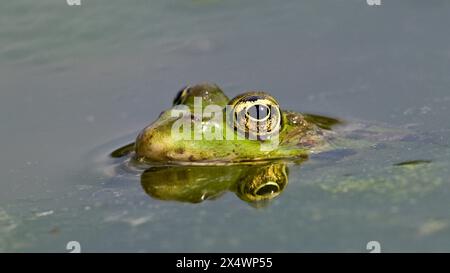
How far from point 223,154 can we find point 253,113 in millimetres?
373

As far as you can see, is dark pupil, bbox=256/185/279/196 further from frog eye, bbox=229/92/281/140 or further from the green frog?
frog eye, bbox=229/92/281/140

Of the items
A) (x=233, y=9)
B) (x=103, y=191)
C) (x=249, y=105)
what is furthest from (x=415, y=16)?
(x=103, y=191)

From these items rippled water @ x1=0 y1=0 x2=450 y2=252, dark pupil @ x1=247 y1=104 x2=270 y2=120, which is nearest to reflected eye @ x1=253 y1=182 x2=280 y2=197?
rippled water @ x1=0 y1=0 x2=450 y2=252

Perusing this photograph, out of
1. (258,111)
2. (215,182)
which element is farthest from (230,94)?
(215,182)

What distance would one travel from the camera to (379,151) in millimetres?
5887

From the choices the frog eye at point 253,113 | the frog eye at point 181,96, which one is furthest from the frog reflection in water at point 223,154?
the frog eye at point 181,96

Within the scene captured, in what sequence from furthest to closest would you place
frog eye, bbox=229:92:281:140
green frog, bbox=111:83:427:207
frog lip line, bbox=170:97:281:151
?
frog eye, bbox=229:92:281:140 → frog lip line, bbox=170:97:281:151 → green frog, bbox=111:83:427:207

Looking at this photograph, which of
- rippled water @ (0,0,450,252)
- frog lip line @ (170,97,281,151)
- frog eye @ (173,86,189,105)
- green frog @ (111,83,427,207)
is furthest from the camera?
frog eye @ (173,86,189,105)

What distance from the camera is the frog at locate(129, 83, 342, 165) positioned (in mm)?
5449

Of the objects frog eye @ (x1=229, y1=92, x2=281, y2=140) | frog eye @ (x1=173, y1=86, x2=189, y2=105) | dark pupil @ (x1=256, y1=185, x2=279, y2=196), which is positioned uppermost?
frog eye @ (x1=173, y1=86, x2=189, y2=105)

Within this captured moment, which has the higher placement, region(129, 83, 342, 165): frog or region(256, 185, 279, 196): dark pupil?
region(129, 83, 342, 165): frog

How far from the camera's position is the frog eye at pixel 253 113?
5516 mm

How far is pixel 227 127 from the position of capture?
5.55 m
